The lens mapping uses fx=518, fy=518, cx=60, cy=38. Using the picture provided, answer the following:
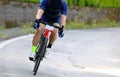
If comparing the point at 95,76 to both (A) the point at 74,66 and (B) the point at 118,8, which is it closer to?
(A) the point at 74,66

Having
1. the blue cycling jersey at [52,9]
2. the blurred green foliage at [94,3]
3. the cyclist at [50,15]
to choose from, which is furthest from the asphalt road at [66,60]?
the blurred green foliage at [94,3]

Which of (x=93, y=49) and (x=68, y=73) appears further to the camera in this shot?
(x=93, y=49)

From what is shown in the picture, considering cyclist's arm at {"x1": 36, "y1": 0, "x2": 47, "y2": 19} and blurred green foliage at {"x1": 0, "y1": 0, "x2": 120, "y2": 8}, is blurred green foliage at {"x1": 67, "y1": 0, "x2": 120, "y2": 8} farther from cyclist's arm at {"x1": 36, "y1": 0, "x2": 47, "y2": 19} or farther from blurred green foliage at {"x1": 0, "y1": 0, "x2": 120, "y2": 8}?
cyclist's arm at {"x1": 36, "y1": 0, "x2": 47, "y2": 19}

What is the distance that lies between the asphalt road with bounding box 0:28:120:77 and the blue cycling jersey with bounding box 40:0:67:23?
1.14 m

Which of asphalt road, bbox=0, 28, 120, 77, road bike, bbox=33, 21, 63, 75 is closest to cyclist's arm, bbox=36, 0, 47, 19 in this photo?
road bike, bbox=33, 21, 63, 75

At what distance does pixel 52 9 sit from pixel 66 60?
3316 mm

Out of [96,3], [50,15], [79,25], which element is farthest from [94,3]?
[50,15]

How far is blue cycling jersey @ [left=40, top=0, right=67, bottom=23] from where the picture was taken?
10159mm

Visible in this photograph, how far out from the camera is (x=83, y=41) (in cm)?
1969

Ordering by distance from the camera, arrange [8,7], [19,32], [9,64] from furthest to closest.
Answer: [8,7]
[19,32]
[9,64]

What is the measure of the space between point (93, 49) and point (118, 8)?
60.8ft

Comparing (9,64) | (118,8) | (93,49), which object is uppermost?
(9,64)

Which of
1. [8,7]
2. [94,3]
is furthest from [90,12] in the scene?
[8,7]

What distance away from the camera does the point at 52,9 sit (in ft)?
33.3
